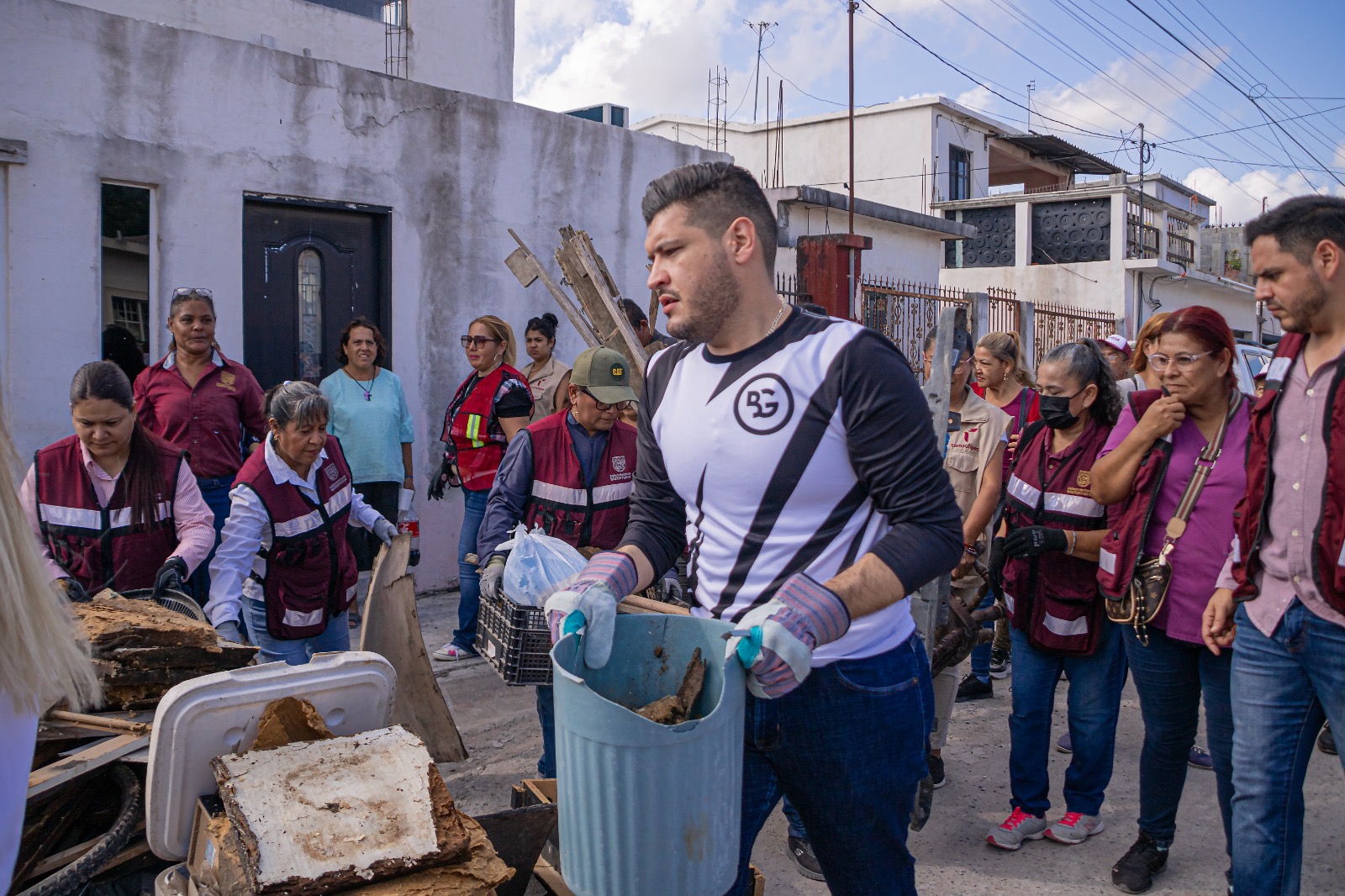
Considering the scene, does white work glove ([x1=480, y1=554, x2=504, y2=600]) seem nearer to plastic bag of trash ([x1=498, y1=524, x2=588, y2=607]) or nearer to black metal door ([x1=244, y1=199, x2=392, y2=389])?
plastic bag of trash ([x1=498, y1=524, x2=588, y2=607])

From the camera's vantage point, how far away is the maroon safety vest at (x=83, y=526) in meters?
4.08

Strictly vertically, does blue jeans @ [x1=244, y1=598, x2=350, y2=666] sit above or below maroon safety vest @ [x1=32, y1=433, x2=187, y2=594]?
below

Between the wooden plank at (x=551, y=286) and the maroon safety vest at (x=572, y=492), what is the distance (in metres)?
2.03

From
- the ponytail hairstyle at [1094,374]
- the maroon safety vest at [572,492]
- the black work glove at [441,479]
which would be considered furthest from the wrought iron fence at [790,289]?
the maroon safety vest at [572,492]

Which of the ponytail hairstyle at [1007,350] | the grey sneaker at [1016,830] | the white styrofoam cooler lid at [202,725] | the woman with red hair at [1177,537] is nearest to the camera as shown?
the white styrofoam cooler lid at [202,725]

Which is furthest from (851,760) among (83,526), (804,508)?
(83,526)

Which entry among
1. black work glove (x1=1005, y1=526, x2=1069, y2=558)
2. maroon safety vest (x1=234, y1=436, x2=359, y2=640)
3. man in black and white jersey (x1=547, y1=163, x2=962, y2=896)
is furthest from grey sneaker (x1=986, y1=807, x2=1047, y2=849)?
maroon safety vest (x1=234, y1=436, x2=359, y2=640)

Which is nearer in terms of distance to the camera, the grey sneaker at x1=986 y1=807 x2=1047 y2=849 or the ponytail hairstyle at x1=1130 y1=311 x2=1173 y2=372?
the grey sneaker at x1=986 y1=807 x2=1047 y2=849

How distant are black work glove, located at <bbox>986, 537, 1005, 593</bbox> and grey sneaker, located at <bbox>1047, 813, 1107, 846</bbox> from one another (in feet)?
3.22

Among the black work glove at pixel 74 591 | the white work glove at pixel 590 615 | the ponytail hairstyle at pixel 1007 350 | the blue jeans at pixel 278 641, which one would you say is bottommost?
the blue jeans at pixel 278 641

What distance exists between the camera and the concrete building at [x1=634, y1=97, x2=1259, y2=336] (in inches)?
972

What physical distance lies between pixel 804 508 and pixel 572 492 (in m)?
2.29

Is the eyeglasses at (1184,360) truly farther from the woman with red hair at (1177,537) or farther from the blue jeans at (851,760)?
the blue jeans at (851,760)

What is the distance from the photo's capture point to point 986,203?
2570 centimetres
